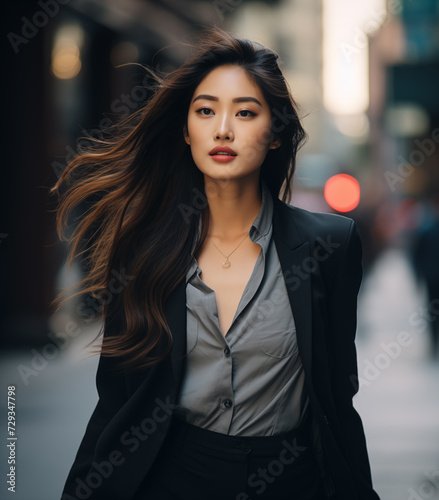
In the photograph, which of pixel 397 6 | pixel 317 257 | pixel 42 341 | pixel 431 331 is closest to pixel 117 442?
pixel 317 257

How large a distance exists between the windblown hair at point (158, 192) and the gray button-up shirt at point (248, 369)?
0.49 feet

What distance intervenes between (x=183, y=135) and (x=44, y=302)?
8.35 meters

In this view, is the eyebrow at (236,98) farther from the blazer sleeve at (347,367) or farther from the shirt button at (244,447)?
the shirt button at (244,447)

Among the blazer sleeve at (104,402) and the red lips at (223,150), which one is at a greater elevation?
the red lips at (223,150)

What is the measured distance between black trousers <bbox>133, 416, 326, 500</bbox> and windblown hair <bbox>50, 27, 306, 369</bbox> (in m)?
0.33

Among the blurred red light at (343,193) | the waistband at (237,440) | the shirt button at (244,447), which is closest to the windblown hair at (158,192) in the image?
the waistband at (237,440)

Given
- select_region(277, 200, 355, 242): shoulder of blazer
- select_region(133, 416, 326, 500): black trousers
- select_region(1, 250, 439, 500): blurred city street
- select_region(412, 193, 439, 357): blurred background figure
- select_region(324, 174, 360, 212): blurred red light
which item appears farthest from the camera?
select_region(324, 174, 360, 212): blurred red light

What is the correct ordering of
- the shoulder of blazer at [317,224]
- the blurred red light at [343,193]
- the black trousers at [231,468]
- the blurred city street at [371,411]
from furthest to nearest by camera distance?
the blurred red light at [343,193] → the blurred city street at [371,411] → the shoulder of blazer at [317,224] → the black trousers at [231,468]

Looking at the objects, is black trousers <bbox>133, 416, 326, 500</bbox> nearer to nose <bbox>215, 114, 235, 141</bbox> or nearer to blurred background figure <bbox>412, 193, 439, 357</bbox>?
nose <bbox>215, 114, 235, 141</bbox>

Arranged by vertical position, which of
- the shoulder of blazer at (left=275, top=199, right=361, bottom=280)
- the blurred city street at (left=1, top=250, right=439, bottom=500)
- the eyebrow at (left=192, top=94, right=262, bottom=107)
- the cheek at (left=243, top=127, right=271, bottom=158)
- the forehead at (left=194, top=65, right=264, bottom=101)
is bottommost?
the blurred city street at (left=1, top=250, right=439, bottom=500)

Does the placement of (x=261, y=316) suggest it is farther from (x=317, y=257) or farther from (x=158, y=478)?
(x=158, y=478)

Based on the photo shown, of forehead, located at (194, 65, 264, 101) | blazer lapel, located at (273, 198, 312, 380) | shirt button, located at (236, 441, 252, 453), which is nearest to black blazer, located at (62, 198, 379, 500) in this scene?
blazer lapel, located at (273, 198, 312, 380)

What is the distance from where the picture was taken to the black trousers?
2699mm

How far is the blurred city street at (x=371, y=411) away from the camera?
20.6 ft
